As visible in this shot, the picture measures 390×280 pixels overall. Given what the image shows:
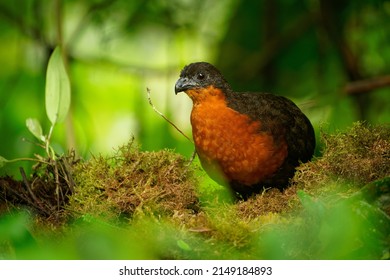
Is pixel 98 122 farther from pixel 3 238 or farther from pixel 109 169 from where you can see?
pixel 3 238

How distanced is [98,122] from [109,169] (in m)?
2.38

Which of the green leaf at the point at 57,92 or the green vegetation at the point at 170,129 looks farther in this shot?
the green leaf at the point at 57,92

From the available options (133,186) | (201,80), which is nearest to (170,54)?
(201,80)

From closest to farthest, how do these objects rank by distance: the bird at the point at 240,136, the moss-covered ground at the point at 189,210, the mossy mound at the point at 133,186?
1. the moss-covered ground at the point at 189,210
2. the mossy mound at the point at 133,186
3. the bird at the point at 240,136

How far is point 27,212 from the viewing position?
1.80 metres

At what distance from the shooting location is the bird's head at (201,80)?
2260mm

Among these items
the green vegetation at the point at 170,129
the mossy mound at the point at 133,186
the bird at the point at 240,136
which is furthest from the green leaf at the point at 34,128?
the bird at the point at 240,136

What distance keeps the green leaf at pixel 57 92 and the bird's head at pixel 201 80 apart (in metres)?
0.38

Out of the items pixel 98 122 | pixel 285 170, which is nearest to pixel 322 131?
pixel 285 170

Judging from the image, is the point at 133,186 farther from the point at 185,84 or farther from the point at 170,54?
the point at 170,54

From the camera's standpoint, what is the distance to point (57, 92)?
6.71ft

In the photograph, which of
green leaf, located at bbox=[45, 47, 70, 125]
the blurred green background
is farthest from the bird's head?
the blurred green background

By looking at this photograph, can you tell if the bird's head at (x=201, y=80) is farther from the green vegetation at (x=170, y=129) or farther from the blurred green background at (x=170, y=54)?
the blurred green background at (x=170, y=54)

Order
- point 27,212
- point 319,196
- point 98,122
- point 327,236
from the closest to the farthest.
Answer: point 327,236 < point 319,196 < point 27,212 < point 98,122
